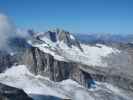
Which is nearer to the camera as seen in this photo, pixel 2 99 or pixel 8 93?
pixel 2 99

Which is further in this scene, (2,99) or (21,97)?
(21,97)
